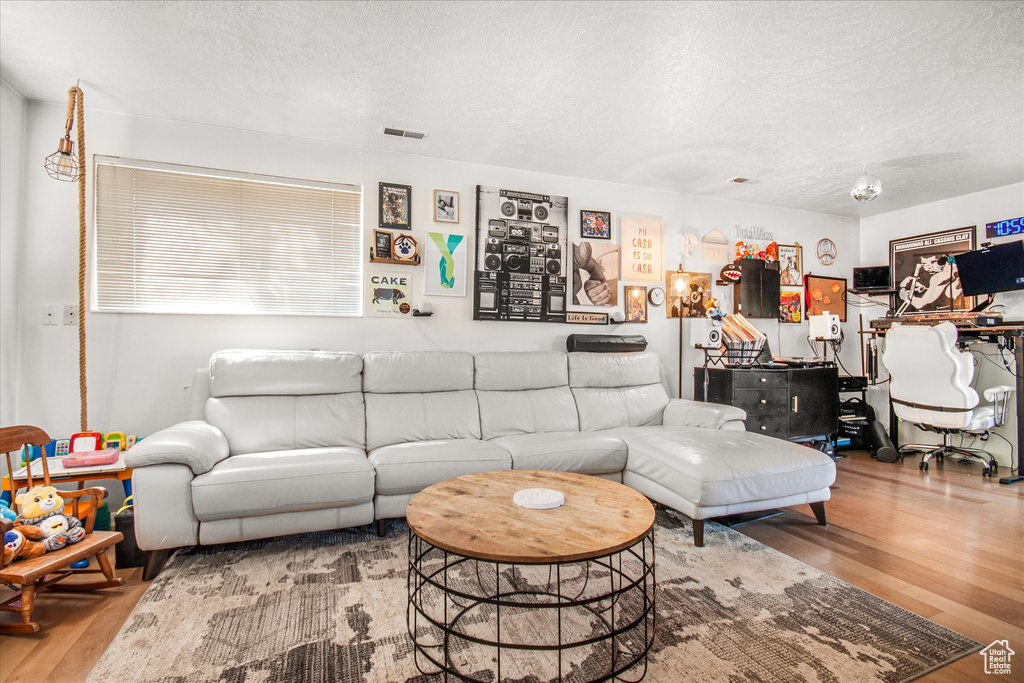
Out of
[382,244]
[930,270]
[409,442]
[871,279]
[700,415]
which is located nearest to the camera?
[409,442]

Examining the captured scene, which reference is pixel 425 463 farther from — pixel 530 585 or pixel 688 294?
pixel 688 294

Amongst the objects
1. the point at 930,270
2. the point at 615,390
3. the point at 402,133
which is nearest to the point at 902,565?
the point at 615,390

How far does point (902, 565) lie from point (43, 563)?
348cm

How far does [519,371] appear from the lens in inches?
131

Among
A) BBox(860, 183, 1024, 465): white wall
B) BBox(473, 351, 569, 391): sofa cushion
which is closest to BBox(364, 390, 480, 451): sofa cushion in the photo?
BBox(473, 351, 569, 391): sofa cushion

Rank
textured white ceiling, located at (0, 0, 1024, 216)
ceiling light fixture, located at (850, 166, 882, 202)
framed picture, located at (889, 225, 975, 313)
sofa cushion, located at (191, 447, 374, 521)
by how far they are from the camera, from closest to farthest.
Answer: textured white ceiling, located at (0, 0, 1024, 216) → sofa cushion, located at (191, 447, 374, 521) → ceiling light fixture, located at (850, 166, 882, 202) → framed picture, located at (889, 225, 975, 313)

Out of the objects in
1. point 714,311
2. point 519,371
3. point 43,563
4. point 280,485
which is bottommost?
point 43,563

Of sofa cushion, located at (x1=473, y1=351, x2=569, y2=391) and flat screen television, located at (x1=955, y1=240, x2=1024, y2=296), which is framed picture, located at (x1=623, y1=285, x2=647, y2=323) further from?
flat screen television, located at (x1=955, y1=240, x2=1024, y2=296)

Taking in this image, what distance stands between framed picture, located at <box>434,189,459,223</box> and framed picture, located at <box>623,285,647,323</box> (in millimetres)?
1610

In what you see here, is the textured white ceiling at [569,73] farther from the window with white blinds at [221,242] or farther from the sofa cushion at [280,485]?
the sofa cushion at [280,485]

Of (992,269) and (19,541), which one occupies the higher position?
(992,269)

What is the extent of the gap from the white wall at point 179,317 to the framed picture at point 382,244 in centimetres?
9

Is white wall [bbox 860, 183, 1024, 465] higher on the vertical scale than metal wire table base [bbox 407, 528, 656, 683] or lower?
higher

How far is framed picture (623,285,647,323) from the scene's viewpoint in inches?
160
